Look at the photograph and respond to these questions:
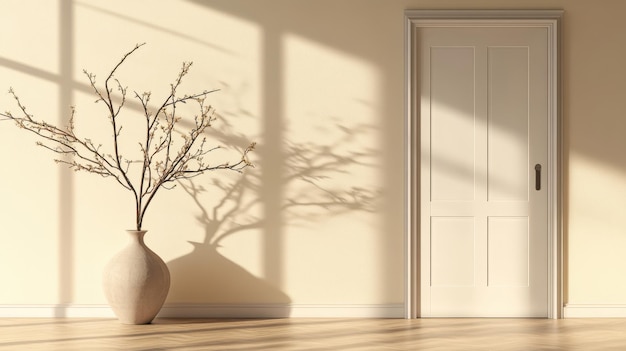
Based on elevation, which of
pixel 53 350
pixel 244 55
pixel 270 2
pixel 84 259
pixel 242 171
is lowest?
pixel 53 350

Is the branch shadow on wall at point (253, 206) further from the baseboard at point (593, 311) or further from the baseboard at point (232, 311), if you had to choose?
the baseboard at point (593, 311)

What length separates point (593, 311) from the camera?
620cm

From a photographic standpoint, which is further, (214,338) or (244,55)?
(244,55)

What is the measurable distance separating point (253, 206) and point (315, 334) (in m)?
1.21

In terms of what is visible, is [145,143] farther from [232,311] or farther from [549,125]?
[549,125]

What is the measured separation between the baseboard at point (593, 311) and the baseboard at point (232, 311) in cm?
124

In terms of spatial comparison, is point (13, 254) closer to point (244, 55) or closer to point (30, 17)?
point (30, 17)

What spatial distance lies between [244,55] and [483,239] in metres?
2.25

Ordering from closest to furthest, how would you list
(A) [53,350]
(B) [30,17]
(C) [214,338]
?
(A) [53,350], (C) [214,338], (B) [30,17]

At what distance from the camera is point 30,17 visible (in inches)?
243

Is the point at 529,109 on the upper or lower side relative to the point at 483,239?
upper

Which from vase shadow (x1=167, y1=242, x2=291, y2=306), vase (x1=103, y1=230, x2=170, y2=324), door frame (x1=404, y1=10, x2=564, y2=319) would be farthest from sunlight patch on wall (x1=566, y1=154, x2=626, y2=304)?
vase (x1=103, y1=230, x2=170, y2=324)

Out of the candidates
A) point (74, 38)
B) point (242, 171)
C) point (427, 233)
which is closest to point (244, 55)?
point (242, 171)

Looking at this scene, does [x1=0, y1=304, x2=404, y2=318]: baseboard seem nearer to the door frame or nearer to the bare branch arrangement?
the door frame
